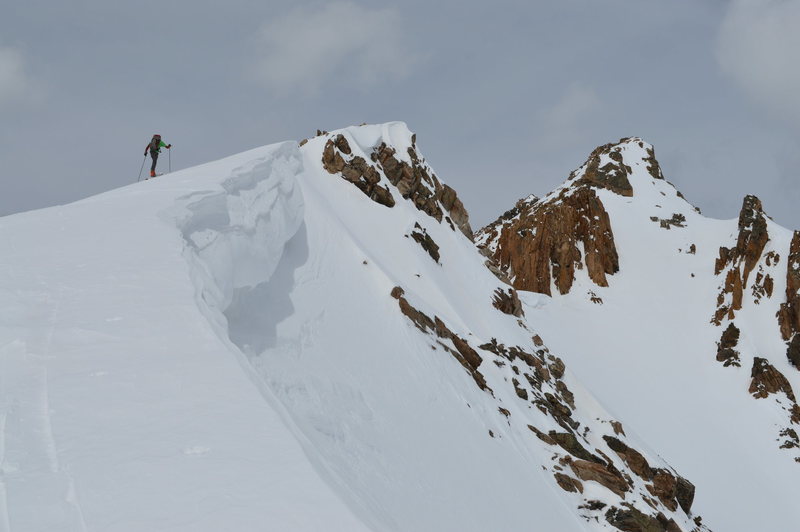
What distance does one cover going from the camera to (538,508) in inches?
586

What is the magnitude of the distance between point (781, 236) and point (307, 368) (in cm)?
6520

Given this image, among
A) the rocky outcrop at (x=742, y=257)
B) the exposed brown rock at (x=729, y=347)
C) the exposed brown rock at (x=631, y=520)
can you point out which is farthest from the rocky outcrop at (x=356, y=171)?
the rocky outcrop at (x=742, y=257)

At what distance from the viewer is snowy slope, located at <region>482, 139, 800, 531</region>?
39.8 metres

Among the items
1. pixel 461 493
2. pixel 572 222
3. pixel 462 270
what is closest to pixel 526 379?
pixel 462 270

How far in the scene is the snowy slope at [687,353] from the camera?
39.8 metres

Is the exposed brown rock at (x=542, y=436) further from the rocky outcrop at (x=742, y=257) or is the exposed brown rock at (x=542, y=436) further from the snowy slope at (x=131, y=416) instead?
the rocky outcrop at (x=742, y=257)

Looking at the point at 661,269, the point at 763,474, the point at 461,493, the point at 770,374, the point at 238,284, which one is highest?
the point at 661,269

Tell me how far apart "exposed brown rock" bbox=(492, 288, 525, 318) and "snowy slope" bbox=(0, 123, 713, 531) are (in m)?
3.21

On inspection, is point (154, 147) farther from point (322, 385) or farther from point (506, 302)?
point (506, 302)

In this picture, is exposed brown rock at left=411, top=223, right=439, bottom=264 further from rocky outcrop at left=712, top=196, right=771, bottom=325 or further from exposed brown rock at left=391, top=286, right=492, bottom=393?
rocky outcrop at left=712, top=196, right=771, bottom=325

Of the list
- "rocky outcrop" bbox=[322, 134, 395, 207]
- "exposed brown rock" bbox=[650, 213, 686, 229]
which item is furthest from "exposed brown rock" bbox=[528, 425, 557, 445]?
"exposed brown rock" bbox=[650, 213, 686, 229]

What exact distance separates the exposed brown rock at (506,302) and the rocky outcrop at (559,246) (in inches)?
1188

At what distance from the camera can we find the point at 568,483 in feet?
60.1

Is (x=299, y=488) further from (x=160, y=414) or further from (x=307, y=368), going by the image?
(x=307, y=368)
